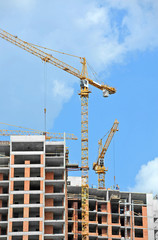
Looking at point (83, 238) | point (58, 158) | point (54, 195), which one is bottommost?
point (83, 238)

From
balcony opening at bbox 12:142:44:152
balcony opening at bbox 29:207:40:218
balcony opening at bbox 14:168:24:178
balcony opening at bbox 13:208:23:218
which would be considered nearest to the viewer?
balcony opening at bbox 29:207:40:218

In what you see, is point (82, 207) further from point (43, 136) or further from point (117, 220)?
point (43, 136)

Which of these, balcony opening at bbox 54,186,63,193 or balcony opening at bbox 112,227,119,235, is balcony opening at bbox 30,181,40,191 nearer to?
balcony opening at bbox 54,186,63,193

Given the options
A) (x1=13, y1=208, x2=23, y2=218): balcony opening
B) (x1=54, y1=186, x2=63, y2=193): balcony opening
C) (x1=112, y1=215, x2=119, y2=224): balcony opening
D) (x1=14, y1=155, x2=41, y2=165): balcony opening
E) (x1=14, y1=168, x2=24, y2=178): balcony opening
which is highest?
(x1=14, y1=155, x2=41, y2=165): balcony opening

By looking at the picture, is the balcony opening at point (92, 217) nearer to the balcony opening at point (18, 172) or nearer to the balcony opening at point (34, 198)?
the balcony opening at point (34, 198)

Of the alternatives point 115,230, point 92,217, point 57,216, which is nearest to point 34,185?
point 57,216

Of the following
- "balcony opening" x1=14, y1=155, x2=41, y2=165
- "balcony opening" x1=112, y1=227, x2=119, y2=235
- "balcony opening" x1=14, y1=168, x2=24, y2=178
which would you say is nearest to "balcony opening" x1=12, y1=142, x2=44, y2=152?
"balcony opening" x1=14, y1=155, x2=41, y2=165

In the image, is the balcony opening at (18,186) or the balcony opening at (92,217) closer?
the balcony opening at (18,186)

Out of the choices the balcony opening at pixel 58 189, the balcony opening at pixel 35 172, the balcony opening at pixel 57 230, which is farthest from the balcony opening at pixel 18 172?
the balcony opening at pixel 57 230

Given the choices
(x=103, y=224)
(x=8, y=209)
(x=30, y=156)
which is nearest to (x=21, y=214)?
(x=8, y=209)

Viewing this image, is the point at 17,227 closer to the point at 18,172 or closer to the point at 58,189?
the point at 18,172

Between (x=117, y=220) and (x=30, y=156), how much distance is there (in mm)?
40083

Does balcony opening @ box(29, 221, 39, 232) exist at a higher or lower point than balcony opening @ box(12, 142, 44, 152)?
lower

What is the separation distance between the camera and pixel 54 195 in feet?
580
